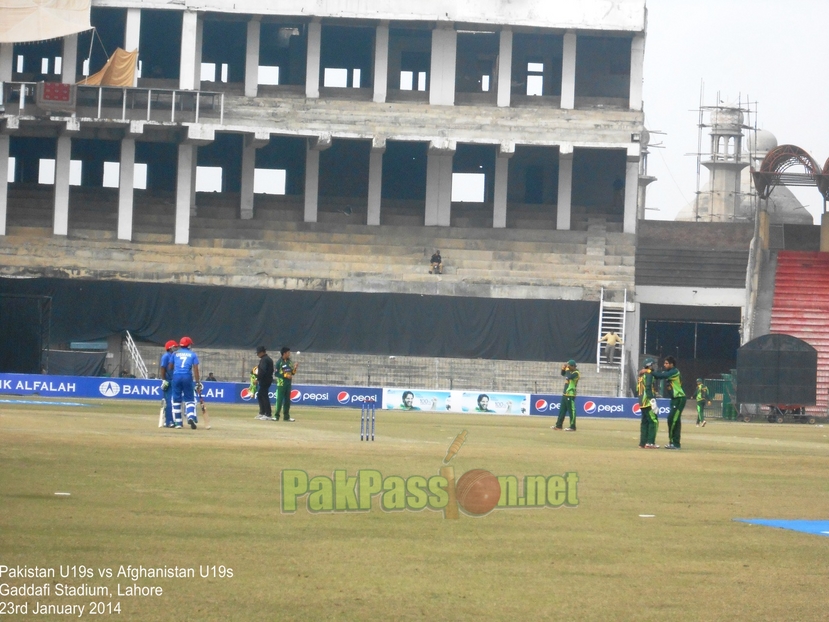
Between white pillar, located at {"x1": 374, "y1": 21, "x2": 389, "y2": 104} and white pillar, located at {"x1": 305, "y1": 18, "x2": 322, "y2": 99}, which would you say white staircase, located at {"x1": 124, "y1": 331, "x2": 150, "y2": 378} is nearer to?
white pillar, located at {"x1": 305, "y1": 18, "x2": 322, "y2": 99}

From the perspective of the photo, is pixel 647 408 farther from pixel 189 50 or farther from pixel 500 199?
pixel 189 50

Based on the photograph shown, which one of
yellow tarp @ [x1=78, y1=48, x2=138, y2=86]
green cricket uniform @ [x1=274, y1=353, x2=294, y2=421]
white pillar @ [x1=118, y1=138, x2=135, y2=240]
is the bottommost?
green cricket uniform @ [x1=274, y1=353, x2=294, y2=421]

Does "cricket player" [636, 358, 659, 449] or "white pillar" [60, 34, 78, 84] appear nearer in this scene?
"cricket player" [636, 358, 659, 449]

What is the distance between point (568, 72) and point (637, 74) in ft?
10.4

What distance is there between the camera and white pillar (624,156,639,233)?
56.7 m

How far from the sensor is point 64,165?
54.1m

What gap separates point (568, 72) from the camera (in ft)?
186

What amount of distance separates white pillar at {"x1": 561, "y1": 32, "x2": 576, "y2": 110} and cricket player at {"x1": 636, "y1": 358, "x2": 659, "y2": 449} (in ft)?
110

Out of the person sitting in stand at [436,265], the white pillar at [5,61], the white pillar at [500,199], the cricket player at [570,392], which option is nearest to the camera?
the cricket player at [570,392]

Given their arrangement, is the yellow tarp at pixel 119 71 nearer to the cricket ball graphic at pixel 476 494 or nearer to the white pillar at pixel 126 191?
the white pillar at pixel 126 191

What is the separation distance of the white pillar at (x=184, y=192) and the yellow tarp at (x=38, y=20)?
6.61 meters

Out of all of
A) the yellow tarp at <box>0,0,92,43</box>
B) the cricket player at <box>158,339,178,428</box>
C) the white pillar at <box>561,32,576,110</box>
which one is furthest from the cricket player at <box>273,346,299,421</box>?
the white pillar at <box>561,32,576,110</box>

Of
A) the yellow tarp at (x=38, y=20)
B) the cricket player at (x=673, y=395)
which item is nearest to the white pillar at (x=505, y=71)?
the yellow tarp at (x=38, y=20)

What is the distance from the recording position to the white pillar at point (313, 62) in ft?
184
